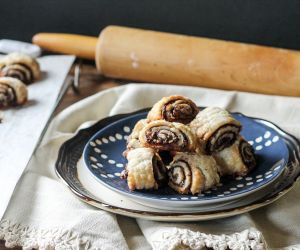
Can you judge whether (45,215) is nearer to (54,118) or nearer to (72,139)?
(72,139)

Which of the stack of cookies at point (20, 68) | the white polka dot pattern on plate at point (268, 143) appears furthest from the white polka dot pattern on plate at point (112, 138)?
the stack of cookies at point (20, 68)

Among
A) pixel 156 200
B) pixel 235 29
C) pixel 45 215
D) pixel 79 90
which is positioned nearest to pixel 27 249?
pixel 45 215

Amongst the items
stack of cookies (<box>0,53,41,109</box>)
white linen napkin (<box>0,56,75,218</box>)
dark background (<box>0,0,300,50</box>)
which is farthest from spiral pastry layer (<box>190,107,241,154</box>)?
dark background (<box>0,0,300,50</box>)

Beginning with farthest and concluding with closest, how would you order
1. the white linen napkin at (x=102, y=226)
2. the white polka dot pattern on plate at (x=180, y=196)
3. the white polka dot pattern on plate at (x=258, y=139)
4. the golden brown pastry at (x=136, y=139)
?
the white polka dot pattern on plate at (x=258, y=139), the golden brown pastry at (x=136, y=139), the white polka dot pattern on plate at (x=180, y=196), the white linen napkin at (x=102, y=226)

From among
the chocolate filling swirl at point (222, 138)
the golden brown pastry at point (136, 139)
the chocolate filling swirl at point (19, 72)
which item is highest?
the chocolate filling swirl at point (222, 138)

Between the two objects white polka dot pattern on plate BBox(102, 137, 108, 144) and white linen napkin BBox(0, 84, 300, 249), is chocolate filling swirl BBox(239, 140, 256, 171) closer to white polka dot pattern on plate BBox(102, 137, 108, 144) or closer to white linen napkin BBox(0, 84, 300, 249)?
white linen napkin BBox(0, 84, 300, 249)

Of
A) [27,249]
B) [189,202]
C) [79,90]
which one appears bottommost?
[79,90]

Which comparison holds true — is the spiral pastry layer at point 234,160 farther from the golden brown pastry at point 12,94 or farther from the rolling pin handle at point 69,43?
the rolling pin handle at point 69,43
